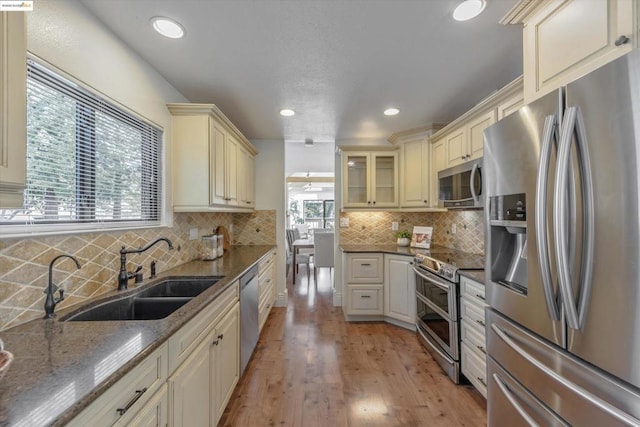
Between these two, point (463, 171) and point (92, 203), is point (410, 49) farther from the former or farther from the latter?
point (92, 203)

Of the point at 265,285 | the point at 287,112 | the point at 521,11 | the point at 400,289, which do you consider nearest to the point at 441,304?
the point at 400,289

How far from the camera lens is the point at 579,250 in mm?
870

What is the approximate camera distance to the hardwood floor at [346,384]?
1.81 metres

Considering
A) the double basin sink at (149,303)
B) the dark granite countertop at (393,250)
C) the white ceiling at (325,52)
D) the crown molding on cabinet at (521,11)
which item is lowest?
the double basin sink at (149,303)

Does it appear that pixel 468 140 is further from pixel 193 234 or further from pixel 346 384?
pixel 193 234

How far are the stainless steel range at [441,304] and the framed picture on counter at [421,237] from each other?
0.49m

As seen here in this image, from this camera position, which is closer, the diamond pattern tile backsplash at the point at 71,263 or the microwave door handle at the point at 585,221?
the microwave door handle at the point at 585,221

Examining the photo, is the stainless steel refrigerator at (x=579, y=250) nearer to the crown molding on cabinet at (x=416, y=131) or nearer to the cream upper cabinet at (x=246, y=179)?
the crown molding on cabinet at (x=416, y=131)

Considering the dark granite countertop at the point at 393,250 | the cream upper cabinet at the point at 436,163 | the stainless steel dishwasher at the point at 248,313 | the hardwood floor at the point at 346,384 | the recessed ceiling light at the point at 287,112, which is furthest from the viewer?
the dark granite countertop at the point at 393,250

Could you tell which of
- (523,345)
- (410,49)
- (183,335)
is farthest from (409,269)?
(183,335)

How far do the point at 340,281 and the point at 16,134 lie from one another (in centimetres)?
365

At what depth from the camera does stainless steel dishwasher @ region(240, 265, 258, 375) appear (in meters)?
2.11

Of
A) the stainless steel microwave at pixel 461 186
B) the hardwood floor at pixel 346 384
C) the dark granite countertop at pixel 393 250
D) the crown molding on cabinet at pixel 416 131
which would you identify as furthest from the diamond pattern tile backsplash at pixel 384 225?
the hardwood floor at pixel 346 384

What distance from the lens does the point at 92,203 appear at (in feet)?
5.00
